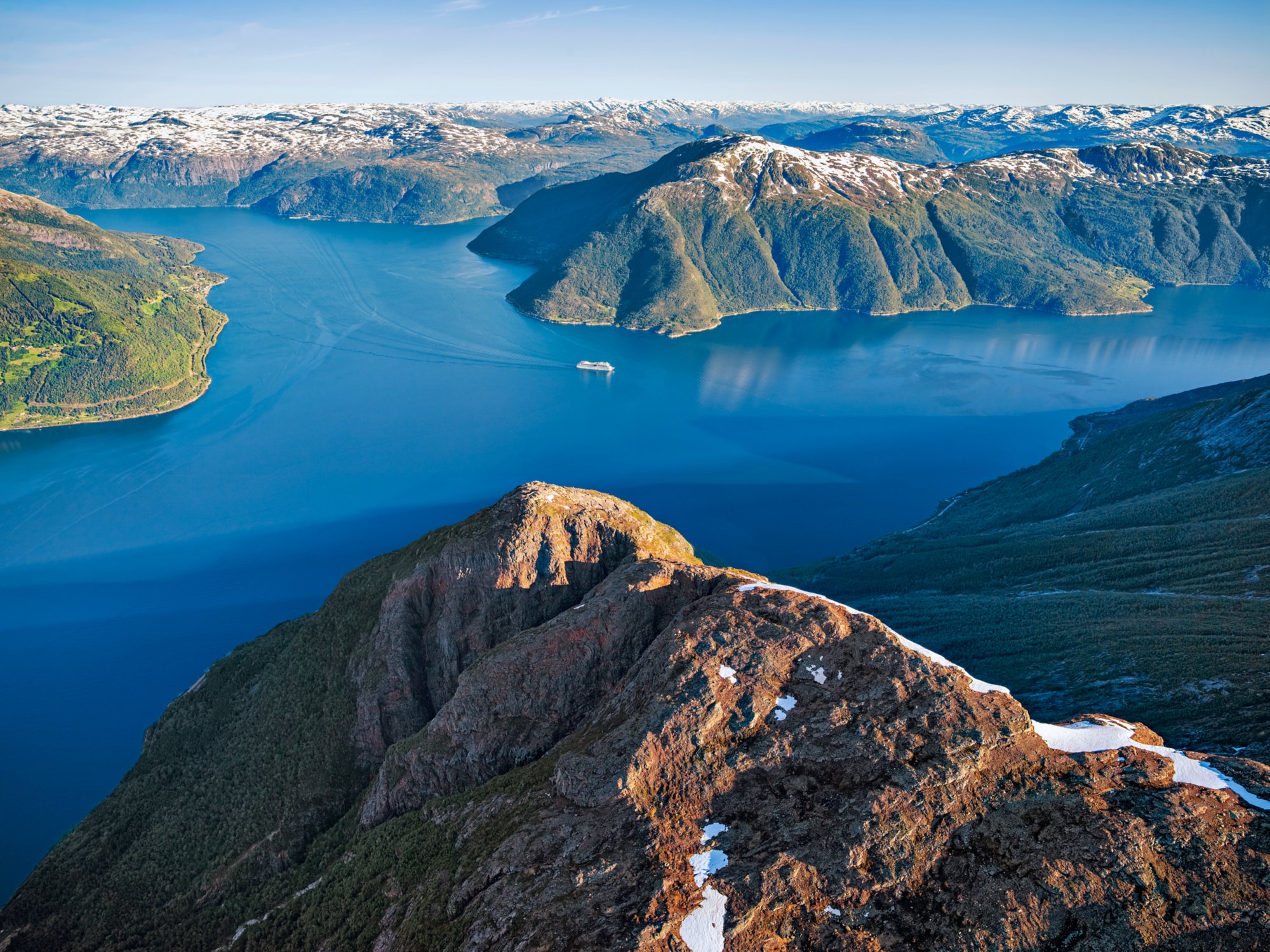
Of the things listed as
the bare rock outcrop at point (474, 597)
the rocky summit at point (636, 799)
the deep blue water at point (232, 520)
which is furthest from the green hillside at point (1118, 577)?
the bare rock outcrop at point (474, 597)

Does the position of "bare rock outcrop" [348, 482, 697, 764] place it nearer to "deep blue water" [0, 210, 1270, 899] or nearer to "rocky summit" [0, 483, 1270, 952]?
"rocky summit" [0, 483, 1270, 952]

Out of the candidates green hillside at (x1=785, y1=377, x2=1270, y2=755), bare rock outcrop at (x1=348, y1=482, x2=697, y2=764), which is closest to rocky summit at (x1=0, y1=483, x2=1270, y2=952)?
bare rock outcrop at (x1=348, y1=482, x2=697, y2=764)

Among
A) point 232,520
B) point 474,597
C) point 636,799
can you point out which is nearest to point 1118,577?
point 474,597

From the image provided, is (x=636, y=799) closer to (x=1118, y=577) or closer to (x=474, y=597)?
(x=474, y=597)

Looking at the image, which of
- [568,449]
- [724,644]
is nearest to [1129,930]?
[724,644]

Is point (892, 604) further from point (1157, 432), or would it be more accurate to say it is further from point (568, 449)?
point (568, 449)

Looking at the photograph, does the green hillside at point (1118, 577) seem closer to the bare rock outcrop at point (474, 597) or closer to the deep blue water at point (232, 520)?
the deep blue water at point (232, 520)
